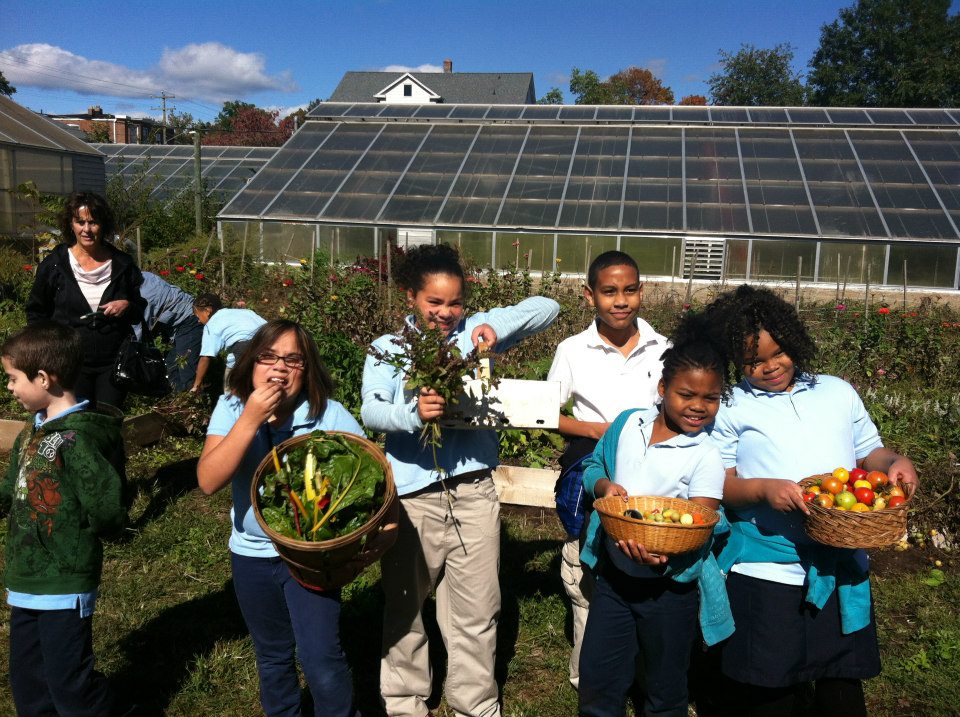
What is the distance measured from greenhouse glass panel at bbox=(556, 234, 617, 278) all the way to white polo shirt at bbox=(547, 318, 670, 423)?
11.2 metres

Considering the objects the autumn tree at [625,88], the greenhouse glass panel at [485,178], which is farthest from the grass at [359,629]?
the autumn tree at [625,88]

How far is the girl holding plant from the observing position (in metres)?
2.64

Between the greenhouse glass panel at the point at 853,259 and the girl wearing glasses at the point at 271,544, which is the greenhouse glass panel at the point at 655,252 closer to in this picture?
the greenhouse glass panel at the point at 853,259

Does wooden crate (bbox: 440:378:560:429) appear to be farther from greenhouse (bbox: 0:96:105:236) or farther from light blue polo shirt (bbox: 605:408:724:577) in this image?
greenhouse (bbox: 0:96:105:236)

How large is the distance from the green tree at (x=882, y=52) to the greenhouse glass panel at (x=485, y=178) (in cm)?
2772

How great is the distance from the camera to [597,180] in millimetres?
15578

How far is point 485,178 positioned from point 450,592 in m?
14.0

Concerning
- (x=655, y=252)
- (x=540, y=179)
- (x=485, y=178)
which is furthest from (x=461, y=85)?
(x=655, y=252)

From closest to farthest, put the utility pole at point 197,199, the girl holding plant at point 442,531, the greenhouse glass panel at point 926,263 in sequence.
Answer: the girl holding plant at point 442,531 < the greenhouse glass panel at point 926,263 < the utility pole at point 197,199

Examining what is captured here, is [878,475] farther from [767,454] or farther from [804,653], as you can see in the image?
[804,653]

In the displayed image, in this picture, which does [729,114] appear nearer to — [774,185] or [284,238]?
[774,185]

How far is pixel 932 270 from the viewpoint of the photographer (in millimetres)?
13195

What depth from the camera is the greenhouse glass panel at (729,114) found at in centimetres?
1753

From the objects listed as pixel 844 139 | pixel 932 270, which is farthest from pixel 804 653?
pixel 844 139
